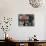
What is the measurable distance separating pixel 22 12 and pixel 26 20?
0.28m

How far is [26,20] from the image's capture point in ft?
13.0

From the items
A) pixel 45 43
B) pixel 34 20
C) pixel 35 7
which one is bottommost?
pixel 45 43

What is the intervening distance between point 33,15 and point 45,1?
0.58m

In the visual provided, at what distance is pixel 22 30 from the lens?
12.9 ft

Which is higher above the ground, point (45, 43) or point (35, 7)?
point (35, 7)

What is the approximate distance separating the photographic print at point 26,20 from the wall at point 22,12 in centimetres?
9

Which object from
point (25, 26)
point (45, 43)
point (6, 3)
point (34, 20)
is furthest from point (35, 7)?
point (45, 43)

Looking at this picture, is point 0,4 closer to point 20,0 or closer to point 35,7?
point 20,0

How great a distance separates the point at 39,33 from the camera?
3.91m

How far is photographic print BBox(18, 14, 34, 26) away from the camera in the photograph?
3.94 metres

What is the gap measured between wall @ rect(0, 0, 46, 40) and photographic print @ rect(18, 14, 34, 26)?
93 mm

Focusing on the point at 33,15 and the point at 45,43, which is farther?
the point at 33,15

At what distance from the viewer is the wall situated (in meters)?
3.91

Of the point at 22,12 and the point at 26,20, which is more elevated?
the point at 22,12
